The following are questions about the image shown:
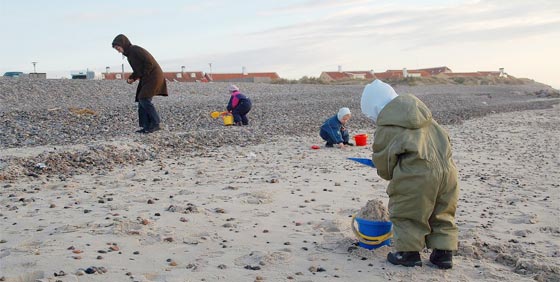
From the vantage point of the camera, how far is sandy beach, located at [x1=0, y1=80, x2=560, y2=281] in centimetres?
428

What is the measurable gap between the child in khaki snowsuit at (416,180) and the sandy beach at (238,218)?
0.61ft

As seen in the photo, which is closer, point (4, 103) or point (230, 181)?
point (230, 181)

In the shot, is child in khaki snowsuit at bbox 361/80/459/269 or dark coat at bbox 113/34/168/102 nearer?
child in khaki snowsuit at bbox 361/80/459/269

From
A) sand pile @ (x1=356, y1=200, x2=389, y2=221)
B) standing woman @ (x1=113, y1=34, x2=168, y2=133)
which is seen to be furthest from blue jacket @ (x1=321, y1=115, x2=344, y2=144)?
sand pile @ (x1=356, y1=200, x2=389, y2=221)

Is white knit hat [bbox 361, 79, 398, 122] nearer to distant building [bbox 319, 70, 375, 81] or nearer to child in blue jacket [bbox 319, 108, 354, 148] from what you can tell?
child in blue jacket [bbox 319, 108, 354, 148]

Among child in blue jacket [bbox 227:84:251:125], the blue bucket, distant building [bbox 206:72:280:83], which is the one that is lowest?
the blue bucket

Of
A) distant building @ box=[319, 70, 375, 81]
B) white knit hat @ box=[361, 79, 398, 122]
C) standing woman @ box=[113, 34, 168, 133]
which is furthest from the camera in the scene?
distant building @ box=[319, 70, 375, 81]

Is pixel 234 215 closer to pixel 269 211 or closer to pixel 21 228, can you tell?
pixel 269 211

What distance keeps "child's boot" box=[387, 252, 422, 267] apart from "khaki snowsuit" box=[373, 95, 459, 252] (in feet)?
0.18

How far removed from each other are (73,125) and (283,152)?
220 inches

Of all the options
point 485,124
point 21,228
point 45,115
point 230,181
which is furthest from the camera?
point 485,124

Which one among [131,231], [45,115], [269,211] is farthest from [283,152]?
[45,115]

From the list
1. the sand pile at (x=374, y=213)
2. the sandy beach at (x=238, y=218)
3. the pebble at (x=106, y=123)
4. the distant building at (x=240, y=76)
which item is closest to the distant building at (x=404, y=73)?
the distant building at (x=240, y=76)

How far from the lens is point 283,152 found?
10.1 m
